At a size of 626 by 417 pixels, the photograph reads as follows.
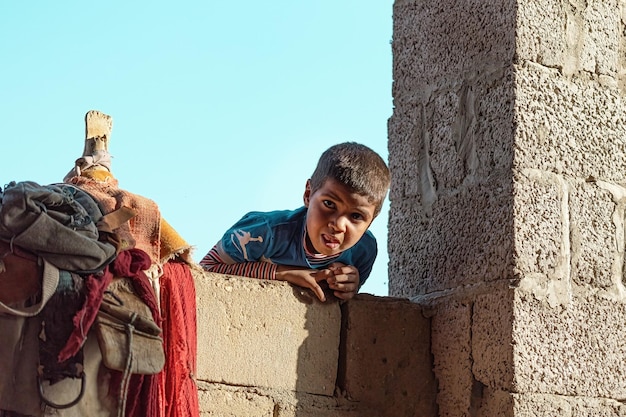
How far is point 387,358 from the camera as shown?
11.6ft

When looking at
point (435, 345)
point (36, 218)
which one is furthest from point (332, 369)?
point (36, 218)

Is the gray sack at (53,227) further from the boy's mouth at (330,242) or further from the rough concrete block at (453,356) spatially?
the rough concrete block at (453,356)

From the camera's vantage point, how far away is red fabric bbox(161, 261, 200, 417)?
9.36 feet

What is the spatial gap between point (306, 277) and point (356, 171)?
14.1 inches

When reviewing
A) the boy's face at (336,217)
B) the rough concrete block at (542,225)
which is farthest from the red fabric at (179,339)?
the rough concrete block at (542,225)

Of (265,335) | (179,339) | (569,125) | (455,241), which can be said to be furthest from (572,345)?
(179,339)

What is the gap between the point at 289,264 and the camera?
136 inches

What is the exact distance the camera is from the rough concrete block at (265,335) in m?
3.18

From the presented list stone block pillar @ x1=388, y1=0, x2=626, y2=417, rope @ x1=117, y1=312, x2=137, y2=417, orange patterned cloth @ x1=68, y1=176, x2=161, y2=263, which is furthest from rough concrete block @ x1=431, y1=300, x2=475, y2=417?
rope @ x1=117, y1=312, x2=137, y2=417

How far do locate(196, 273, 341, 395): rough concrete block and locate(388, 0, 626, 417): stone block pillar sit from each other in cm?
43

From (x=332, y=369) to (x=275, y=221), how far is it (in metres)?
0.50

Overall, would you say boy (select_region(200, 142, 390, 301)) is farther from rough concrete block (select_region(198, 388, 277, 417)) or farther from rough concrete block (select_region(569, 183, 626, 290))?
rough concrete block (select_region(569, 183, 626, 290))

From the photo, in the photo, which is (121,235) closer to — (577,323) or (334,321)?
(334,321)

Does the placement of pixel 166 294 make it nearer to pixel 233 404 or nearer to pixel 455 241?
pixel 233 404
